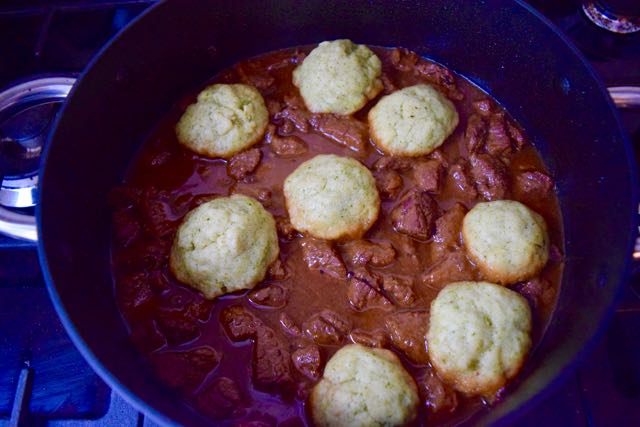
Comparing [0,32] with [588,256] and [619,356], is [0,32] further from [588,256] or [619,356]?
[619,356]

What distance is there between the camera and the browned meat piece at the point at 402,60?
338cm

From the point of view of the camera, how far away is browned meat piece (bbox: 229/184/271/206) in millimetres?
2881

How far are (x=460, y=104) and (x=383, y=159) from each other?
0.70m

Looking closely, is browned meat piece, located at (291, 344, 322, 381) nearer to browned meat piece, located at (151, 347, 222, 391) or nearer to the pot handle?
browned meat piece, located at (151, 347, 222, 391)

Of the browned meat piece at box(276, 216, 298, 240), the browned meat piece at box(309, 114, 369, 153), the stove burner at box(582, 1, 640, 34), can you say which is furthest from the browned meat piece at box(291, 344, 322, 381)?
the stove burner at box(582, 1, 640, 34)

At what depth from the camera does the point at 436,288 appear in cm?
271

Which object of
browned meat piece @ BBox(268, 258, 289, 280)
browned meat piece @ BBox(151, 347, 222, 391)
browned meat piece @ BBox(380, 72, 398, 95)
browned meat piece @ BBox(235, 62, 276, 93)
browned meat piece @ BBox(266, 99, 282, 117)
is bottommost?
browned meat piece @ BBox(151, 347, 222, 391)

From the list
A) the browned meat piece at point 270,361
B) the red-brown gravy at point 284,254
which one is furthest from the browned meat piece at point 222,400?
the browned meat piece at point 270,361

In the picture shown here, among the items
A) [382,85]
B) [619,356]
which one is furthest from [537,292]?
[382,85]

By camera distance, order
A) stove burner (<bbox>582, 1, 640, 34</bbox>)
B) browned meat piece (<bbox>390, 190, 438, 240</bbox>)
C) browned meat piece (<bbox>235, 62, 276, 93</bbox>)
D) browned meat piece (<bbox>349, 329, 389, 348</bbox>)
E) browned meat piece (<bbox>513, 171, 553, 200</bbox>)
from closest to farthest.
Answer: browned meat piece (<bbox>349, 329, 389, 348</bbox>) < browned meat piece (<bbox>390, 190, 438, 240</bbox>) < browned meat piece (<bbox>513, 171, 553, 200</bbox>) < browned meat piece (<bbox>235, 62, 276, 93</bbox>) < stove burner (<bbox>582, 1, 640, 34</bbox>)

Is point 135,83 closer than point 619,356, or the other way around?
point 619,356

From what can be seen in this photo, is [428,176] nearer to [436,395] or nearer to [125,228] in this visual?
[436,395]

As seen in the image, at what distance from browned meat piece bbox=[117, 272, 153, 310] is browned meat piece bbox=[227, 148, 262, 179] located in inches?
28.0

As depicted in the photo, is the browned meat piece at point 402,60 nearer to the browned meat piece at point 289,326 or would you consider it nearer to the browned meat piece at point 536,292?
the browned meat piece at point 536,292
